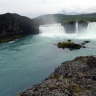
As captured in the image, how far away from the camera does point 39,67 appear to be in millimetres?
46688

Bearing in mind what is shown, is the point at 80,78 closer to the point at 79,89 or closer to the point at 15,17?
the point at 79,89

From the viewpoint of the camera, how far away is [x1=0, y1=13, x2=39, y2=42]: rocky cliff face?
106 metres

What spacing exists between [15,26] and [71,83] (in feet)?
285

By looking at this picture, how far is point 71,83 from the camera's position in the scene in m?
28.6

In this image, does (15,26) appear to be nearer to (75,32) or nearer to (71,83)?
(75,32)

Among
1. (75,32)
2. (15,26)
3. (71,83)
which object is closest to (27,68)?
(71,83)

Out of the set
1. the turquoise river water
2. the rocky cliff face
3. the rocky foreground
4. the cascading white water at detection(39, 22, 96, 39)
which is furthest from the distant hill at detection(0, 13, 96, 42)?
the rocky foreground

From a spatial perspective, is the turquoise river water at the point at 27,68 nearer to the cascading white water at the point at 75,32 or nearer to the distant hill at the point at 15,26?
the cascading white water at the point at 75,32

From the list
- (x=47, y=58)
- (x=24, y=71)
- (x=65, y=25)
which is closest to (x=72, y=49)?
(x=47, y=58)

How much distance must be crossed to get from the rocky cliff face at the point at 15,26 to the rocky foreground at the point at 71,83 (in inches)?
2825

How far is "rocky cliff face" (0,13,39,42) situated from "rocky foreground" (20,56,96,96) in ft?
235

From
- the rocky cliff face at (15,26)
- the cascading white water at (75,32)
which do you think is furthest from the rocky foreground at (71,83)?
the rocky cliff face at (15,26)

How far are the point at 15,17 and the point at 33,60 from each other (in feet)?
218

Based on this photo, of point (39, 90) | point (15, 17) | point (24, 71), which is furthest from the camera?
point (15, 17)
